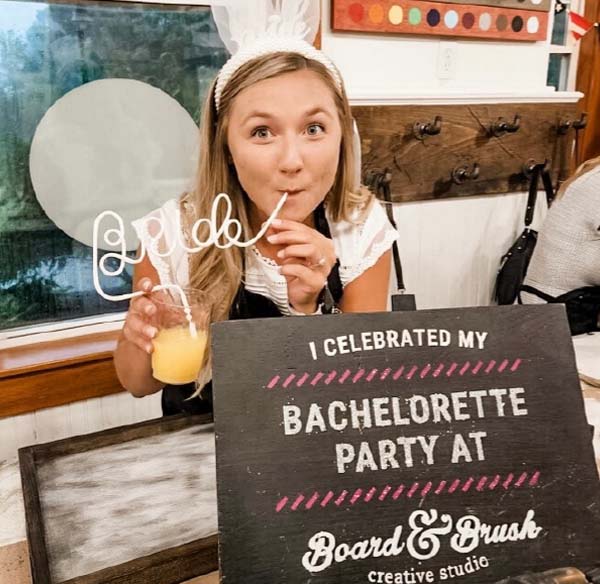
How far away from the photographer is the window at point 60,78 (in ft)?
5.19

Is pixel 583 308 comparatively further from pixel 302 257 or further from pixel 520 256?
pixel 302 257

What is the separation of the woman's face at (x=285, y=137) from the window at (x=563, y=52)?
215 cm

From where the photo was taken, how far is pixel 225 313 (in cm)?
129

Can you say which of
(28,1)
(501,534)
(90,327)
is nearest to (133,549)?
(501,534)

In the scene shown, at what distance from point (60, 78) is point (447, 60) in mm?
1264

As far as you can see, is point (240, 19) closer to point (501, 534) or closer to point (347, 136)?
point (347, 136)

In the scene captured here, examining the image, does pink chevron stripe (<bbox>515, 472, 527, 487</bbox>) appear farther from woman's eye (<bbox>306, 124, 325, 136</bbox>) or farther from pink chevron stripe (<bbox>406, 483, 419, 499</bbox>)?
woman's eye (<bbox>306, 124, 325, 136</bbox>)

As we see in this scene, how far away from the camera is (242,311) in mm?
1380

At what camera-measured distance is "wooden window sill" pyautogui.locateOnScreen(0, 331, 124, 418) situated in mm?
1561

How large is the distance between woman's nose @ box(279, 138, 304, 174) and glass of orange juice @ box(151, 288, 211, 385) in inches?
11.5

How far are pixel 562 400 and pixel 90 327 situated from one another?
1.39m

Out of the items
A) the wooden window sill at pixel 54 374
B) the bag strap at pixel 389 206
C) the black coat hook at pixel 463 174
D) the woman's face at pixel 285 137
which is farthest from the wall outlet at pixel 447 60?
the wooden window sill at pixel 54 374

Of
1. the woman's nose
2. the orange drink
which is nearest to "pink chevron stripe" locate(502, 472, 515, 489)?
the orange drink

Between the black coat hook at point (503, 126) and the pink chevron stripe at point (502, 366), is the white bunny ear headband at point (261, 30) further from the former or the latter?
the black coat hook at point (503, 126)
